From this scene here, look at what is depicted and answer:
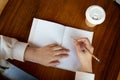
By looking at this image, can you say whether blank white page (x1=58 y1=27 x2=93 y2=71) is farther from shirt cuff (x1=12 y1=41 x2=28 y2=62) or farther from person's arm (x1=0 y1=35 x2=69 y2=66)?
shirt cuff (x1=12 y1=41 x2=28 y2=62)

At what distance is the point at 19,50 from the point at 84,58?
0.26 meters

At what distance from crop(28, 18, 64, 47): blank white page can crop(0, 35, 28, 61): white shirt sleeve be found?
49mm

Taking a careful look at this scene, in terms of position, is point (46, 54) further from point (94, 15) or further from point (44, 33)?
point (94, 15)

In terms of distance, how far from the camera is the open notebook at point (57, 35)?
1068 millimetres

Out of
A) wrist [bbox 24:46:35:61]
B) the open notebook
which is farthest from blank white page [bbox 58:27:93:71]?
wrist [bbox 24:46:35:61]

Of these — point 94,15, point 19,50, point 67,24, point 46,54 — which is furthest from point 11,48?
point 94,15

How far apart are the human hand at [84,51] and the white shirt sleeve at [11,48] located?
210 millimetres

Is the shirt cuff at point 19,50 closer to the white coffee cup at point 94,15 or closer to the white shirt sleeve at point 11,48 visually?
the white shirt sleeve at point 11,48

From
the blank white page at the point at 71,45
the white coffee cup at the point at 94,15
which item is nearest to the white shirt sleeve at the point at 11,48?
the blank white page at the point at 71,45

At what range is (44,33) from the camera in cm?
110

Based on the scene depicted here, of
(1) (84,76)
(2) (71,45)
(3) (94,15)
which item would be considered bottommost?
(1) (84,76)

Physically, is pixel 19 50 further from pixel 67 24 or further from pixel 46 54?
pixel 67 24

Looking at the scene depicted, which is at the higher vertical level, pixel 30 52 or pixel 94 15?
pixel 94 15

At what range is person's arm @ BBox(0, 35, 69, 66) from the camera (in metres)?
1.05
